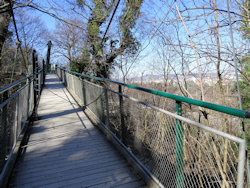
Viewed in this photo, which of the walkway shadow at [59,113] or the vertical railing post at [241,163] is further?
the walkway shadow at [59,113]

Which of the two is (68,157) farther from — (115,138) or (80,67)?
(80,67)

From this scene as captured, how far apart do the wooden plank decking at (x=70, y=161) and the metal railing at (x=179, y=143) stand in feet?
1.14

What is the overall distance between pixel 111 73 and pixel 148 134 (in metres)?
11.2

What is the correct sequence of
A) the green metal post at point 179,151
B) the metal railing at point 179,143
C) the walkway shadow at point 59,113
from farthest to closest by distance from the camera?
1. the walkway shadow at point 59,113
2. the green metal post at point 179,151
3. the metal railing at point 179,143

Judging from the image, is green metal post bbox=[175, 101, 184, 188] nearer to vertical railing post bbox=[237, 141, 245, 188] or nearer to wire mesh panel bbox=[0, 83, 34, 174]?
vertical railing post bbox=[237, 141, 245, 188]

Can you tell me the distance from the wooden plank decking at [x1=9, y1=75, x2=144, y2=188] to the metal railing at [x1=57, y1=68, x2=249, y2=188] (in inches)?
13.7

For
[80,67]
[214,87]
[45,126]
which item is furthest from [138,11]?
[80,67]

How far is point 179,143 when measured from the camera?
5.68 feet

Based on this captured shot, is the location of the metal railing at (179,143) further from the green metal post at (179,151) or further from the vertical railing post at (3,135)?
the vertical railing post at (3,135)

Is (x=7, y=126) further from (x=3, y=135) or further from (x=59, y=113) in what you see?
(x=59, y=113)

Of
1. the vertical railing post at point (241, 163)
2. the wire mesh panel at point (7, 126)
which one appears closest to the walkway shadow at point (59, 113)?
the wire mesh panel at point (7, 126)

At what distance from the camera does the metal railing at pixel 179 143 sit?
130 centimetres

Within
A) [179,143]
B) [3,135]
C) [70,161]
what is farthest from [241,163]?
[3,135]

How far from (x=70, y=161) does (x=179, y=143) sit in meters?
1.78
